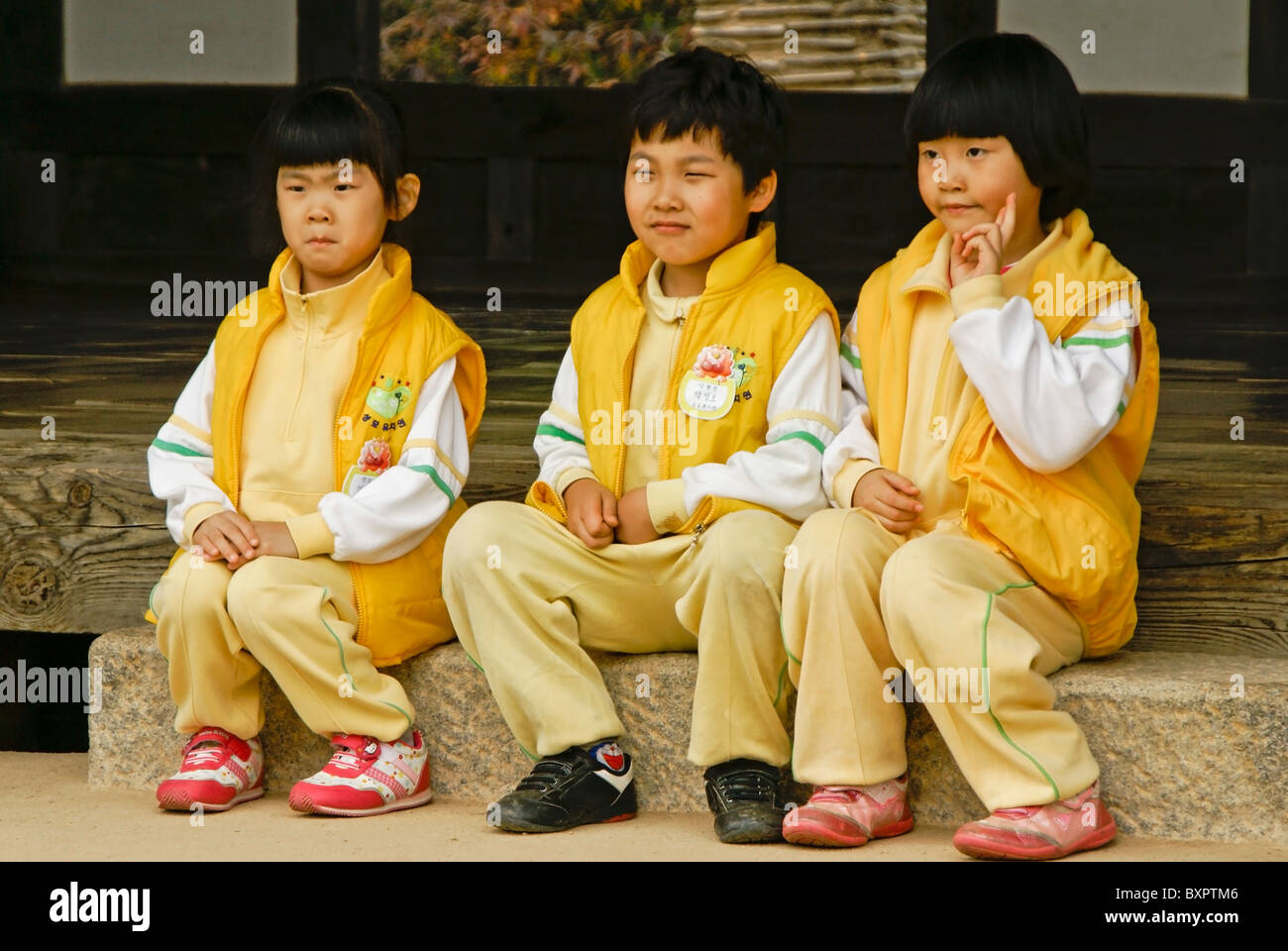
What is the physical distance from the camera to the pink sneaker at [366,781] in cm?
285

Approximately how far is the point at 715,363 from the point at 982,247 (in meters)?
0.52

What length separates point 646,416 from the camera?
9.89ft

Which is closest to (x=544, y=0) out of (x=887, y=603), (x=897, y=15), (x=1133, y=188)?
(x=897, y=15)

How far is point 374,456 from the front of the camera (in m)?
3.05

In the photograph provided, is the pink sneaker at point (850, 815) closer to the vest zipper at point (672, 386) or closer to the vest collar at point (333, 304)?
the vest zipper at point (672, 386)

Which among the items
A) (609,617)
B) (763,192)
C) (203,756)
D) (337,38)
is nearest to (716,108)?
(763,192)

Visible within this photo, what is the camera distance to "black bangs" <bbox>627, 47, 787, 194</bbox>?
299cm

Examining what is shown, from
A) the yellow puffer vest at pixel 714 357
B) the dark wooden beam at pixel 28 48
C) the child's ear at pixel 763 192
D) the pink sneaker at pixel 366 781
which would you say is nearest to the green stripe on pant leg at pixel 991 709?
the yellow puffer vest at pixel 714 357

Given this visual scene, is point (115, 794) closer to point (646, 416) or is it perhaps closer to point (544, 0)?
point (646, 416)

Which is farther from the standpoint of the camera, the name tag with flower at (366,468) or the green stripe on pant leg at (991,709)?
the name tag with flower at (366,468)

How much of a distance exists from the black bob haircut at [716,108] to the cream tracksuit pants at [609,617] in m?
0.70

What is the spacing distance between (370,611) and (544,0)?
467cm

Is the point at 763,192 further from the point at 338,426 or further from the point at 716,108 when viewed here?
the point at 338,426

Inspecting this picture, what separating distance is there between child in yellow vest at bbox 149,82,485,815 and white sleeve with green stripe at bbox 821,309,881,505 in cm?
69
